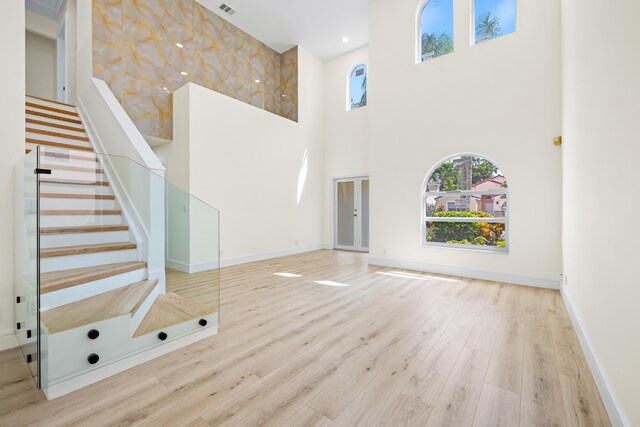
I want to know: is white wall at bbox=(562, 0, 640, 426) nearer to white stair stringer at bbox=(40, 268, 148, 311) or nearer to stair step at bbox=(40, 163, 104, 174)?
white stair stringer at bbox=(40, 268, 148, 311)

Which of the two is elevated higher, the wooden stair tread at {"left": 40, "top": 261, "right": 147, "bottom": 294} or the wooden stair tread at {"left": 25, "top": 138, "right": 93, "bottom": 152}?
the wooden stair tread at {"left": 25, "top": 138, "right": 93, "bottom": 152}

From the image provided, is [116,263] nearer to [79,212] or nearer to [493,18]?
[79,212]

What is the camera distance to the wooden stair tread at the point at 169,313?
7.27ft

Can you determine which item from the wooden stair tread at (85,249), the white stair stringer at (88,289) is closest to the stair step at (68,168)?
the wooden stair tread at (85,249)

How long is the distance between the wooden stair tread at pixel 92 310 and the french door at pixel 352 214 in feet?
18.6

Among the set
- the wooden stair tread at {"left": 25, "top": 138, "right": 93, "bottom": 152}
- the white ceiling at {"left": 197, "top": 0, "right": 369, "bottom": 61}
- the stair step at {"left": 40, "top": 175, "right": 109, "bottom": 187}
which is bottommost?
the stair step at {"left": 40, "top": 175, "right": 109, "bottom": 187}

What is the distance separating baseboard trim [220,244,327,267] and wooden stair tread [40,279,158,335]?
3.06 m

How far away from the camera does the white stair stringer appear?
1.94 meters

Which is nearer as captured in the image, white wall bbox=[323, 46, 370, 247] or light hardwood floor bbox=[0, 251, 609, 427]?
light hardwood floor bbox=[0, 251, 609, 427]

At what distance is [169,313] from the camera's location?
8.17 ft

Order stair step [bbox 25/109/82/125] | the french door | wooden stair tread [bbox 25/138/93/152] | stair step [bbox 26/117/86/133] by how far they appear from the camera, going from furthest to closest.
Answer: the french door, stair step [bbox 25/109/82/125], stair step [bbox 26/117/86/133], wooden stair tread [bbox 25/138/93/152]

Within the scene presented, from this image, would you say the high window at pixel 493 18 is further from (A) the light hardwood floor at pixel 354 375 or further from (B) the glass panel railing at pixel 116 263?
(B) the glass panel railing at pixel 116 263

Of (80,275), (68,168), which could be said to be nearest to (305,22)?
(68,168)

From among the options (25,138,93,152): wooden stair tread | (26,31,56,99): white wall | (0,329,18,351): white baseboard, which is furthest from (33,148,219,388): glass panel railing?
(26,31,56,99): white wall
